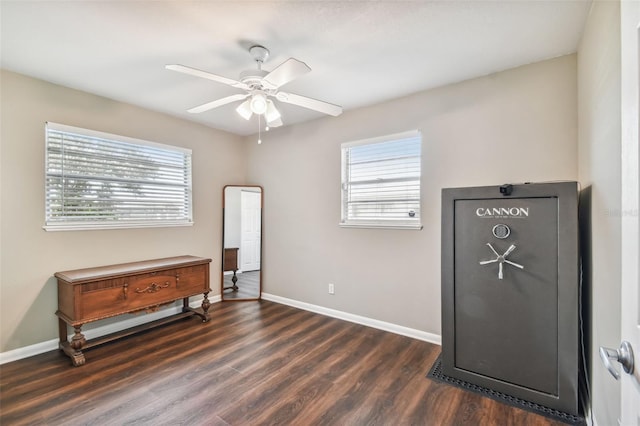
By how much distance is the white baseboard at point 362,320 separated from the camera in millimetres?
3028

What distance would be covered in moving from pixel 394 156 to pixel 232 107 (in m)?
2.01

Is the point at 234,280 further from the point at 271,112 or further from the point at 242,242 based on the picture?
the point at 271,112

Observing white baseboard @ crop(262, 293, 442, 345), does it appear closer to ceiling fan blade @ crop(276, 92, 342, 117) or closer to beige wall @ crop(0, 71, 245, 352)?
beige wall @ crop(0, 71, 245, 352)

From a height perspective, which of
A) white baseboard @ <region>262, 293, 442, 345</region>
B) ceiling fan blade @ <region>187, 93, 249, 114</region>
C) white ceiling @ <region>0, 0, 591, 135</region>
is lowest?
white baseboard @ <region>262, 293, 442, 345</region>

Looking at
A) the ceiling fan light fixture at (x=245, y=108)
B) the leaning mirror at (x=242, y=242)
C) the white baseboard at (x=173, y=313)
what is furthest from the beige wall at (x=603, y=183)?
the leaning mirror at (x=242, y=242)

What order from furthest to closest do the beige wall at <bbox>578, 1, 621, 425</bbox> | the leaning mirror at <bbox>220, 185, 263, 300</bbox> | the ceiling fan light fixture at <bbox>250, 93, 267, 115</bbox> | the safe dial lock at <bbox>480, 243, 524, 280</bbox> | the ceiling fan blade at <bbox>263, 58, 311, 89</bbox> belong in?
the leaning mirror at <bbox>220, 185, 263, 300</bbox>, the ceiling fan light fixture at <bbox>250, 93, 267, 115</bbox>, the safe dial lock at <bbox>480, 243, 524, 280</bbox>, the ceiling fan blade at <bbox>263, 58, 311, 89</bbox>, the beige wall at <bbox>578, 1, 621, 425</bbox>

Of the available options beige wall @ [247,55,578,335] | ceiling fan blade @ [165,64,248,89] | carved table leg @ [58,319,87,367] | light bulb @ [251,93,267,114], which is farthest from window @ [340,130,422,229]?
carved table leg @ [58,319,87,367]

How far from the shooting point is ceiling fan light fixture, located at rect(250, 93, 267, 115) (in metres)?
2.26

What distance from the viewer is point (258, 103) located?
2.27 meters

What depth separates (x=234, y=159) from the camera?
182 inches

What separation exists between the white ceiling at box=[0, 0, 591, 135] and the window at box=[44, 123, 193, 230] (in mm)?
626

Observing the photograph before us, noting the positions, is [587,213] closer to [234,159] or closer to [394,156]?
[394,156]

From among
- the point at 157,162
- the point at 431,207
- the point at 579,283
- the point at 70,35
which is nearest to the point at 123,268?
the point at 157,162

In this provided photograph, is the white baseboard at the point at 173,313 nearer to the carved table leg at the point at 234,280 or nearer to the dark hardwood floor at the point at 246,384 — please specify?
the dark hardwood floor at the point at 246,384
